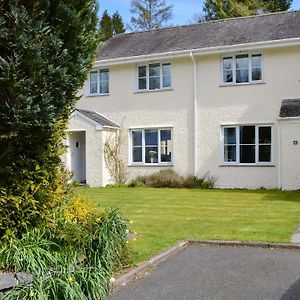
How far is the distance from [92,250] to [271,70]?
1497 centimetres

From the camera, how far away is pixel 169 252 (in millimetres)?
7473

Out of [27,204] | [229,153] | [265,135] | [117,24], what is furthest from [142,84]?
[117,24]

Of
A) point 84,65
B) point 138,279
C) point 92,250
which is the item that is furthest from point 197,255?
point 84,65

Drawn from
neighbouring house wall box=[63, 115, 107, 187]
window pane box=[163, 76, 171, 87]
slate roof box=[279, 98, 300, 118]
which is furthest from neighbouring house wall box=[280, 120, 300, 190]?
neighbouring house wall box=[63, 115, 107, 187]

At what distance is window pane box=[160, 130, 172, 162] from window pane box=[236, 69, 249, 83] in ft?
12.7

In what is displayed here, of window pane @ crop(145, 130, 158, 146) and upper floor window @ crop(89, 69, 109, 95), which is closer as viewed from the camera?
window pane @ crop(145, 130, 158, 146)

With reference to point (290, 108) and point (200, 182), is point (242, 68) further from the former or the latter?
point (200, 182)

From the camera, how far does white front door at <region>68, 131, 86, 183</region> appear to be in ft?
70.6

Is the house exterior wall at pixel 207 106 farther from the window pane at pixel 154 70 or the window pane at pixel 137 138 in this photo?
the window pane at pixel 154 70

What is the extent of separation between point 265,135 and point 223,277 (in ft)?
44.0

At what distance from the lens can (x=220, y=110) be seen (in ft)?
64.1

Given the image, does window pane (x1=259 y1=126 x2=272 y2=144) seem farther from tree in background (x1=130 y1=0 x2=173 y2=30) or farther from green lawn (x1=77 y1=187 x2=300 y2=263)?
tree in background (x1=130 y1=0 x2=173 y2=30)

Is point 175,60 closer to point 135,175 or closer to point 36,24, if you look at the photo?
point 135,175

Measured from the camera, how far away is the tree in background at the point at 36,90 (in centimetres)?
486
